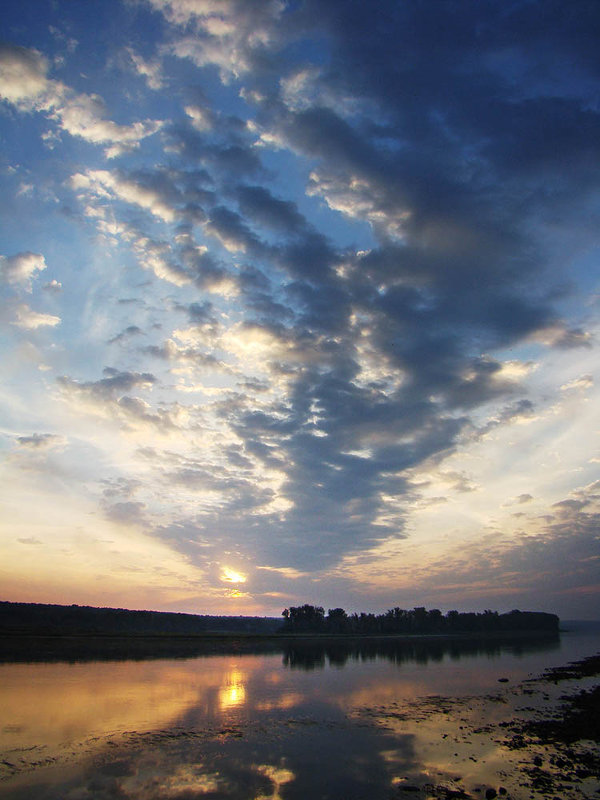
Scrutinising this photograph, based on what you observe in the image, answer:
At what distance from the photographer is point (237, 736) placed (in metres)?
28.5

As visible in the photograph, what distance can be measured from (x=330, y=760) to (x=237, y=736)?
24.2ft

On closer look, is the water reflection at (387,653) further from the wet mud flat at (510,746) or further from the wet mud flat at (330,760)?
the wet mud flat at (330,760)

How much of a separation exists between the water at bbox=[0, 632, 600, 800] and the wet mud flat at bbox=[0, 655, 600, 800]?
107 mm

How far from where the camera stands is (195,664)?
241 feet

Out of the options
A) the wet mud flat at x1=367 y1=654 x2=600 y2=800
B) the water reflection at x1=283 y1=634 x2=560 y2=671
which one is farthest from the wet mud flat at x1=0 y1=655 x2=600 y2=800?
the water reflection at x1=283 y1=634 x2=560 y2=671

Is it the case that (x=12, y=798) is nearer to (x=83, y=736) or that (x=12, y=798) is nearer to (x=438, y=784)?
(x=83, y=736)

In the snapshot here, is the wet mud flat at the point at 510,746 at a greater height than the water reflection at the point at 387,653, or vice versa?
the wet mud flat at the point at 510,746

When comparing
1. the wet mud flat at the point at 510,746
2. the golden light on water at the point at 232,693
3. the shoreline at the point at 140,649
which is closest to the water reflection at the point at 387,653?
the shoreline at the point at 140,649

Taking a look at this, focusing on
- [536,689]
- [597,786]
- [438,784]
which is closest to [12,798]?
[438,784]

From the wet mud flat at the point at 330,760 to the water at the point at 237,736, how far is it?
0.35ft

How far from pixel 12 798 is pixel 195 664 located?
61.6 m

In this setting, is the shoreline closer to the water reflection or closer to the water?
the water reflection

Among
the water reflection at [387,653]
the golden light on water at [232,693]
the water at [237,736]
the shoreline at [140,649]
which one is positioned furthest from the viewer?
the water reflection at [387,653]

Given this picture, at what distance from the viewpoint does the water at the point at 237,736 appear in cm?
2031
